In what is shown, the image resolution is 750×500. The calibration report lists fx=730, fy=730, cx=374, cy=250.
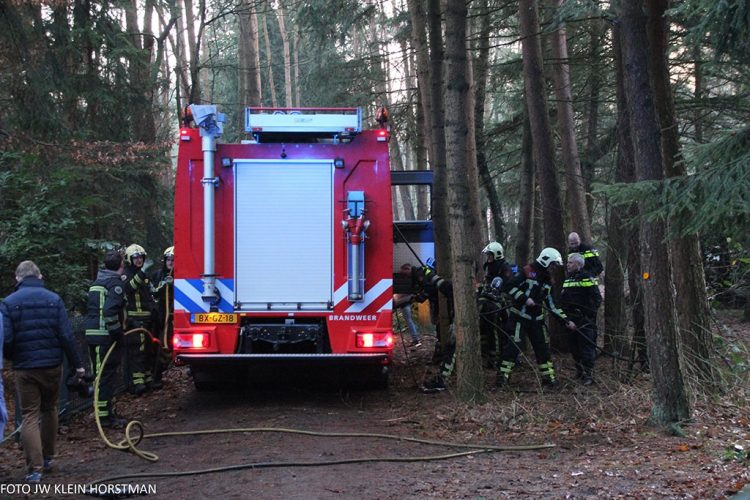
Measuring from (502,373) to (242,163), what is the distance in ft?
14.2

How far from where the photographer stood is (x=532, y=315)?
385 inches

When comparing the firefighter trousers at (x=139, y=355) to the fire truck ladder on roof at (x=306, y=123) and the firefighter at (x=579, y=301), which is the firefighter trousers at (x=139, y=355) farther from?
the firefighter at (x=579, y=301)

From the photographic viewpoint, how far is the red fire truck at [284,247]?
8.48 meters

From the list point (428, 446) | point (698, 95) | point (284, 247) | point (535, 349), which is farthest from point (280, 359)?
point (698, 95)

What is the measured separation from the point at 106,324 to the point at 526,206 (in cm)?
970

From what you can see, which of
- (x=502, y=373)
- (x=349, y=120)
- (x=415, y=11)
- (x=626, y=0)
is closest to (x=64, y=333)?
(x=349, y=120)

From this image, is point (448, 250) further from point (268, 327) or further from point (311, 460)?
point (311, 460)

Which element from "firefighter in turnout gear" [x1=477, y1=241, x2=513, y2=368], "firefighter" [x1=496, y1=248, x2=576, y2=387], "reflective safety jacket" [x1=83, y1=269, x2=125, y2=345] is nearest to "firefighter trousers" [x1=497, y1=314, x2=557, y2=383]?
"firefighter" [x1=496, y1=248, x2=576, y2=387]

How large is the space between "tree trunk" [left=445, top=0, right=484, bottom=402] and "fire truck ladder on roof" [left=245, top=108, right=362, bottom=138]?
45.4 inches

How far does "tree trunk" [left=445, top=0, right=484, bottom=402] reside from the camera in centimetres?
862

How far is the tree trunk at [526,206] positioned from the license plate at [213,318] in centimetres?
770

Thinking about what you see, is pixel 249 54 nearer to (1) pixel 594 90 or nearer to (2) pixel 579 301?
(1) pixel 594 90

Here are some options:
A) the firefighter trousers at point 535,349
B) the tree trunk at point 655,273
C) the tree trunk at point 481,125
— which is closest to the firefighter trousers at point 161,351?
the firefighter trousers at point 535,349

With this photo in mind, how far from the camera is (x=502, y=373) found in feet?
31.7
